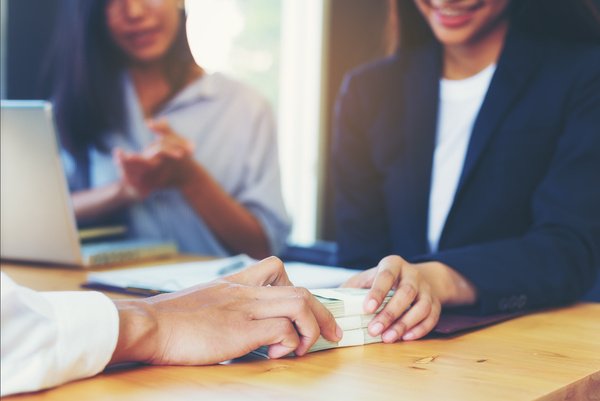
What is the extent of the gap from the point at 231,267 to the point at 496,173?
1.95 feet

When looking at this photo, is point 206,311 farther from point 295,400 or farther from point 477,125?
point 477,125

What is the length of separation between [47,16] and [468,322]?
2.36 metres

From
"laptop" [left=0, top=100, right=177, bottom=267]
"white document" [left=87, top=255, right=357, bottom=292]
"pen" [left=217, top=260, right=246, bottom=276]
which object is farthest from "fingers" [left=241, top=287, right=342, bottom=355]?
"laptop" [left=0, top=100, right=177, bottom=267]

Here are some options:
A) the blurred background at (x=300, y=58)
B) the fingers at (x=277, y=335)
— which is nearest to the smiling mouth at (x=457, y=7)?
the fingers at (x=277, y=335)

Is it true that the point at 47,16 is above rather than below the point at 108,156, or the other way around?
above

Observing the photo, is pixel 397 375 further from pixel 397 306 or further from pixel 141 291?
pixel 141 291

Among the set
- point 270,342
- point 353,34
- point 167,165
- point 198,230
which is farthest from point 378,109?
point 353,34

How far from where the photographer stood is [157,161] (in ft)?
6.23

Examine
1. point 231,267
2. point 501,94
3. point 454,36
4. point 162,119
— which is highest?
point 454,36

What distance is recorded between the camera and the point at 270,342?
903mm

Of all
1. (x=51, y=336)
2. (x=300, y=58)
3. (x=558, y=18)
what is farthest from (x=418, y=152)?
(x=300, y=58)

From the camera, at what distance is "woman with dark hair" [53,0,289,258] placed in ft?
7.52

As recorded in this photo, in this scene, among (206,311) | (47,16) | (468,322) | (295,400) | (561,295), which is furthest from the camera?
(47,16)

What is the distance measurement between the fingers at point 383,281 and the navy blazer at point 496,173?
7.5 inches
